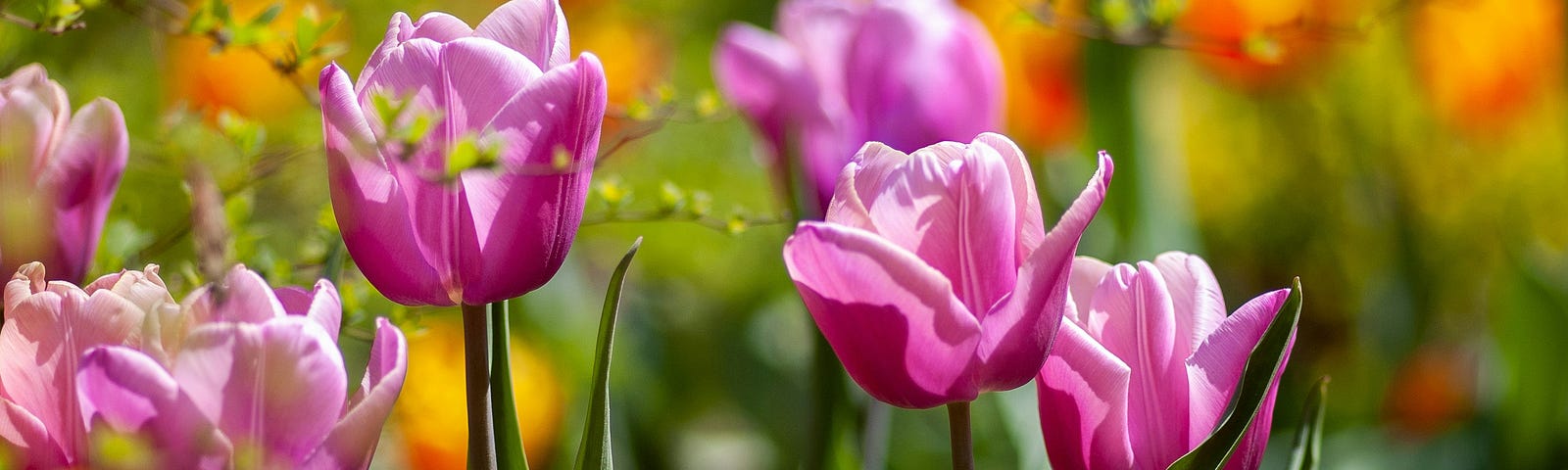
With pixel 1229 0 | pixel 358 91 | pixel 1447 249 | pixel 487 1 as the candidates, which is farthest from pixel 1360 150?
pixel 358 91

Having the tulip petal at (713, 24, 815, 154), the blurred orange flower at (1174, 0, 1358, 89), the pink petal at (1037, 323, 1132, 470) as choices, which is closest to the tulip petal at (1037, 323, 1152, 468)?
the pink petal at (1037, 323, 1132, 470)

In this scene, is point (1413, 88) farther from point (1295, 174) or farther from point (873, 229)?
point (873, 229)

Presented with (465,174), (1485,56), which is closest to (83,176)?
(465,174)

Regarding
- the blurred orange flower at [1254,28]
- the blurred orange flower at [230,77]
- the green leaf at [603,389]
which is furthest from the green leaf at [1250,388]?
the blurred orange flower at [230,77]

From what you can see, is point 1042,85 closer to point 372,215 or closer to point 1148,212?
point 1148,212

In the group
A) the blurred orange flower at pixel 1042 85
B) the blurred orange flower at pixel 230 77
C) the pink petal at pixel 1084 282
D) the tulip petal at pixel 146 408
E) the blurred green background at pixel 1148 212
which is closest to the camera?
the tulip petal at pixel 146 408

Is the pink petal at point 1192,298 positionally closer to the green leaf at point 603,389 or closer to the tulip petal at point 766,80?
the green leaf at point 603,389

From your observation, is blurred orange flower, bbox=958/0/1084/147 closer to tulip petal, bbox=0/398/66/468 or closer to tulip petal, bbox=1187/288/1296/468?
tulip petal, bbox=1187/288/1296/468
